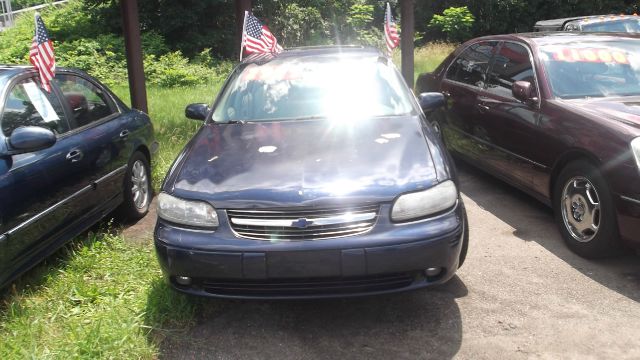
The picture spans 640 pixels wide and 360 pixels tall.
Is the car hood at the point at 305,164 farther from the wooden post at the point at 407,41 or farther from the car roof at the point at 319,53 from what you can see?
the wooden post at the point at 407,41

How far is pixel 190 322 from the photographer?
336cm

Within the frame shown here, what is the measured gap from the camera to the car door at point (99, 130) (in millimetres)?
4496

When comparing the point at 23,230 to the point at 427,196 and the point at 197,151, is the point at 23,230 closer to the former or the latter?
the point at 197,151

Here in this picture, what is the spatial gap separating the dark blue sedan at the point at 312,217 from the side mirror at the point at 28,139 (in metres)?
0.84

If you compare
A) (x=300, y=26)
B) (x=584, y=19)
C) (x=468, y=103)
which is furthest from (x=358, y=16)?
(x=468, y=103)

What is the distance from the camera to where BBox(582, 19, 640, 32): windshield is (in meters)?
10.8

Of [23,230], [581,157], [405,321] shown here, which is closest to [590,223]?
[581,157]

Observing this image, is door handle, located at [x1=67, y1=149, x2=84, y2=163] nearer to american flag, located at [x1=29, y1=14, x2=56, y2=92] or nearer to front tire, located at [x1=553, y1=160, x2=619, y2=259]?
american flag, located at [x1=29, y1=14, x2=56, y2=92]

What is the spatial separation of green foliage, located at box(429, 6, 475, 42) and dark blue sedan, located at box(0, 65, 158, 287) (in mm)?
22817

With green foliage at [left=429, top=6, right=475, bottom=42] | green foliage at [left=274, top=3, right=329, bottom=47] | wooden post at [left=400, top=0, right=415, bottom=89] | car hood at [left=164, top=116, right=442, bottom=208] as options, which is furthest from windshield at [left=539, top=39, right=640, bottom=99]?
green foliage at [left=429, top=6, right=475, bottom=42]

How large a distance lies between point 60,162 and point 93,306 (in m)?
1.04

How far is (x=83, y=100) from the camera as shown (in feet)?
15.7

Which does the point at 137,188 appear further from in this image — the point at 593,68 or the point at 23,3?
the point at 23,3

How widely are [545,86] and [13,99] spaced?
13.2 feet
